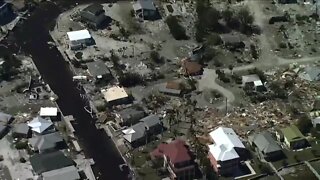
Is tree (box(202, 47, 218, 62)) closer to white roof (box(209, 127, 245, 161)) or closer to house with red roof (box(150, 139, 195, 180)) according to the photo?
white roof (box(209, 127, 245, 161))

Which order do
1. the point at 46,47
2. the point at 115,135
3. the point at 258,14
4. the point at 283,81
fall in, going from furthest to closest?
the point at 258,14 → the point at 46,47 → the point at 283,81 → the point at 115,135

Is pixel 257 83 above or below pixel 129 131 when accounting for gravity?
above

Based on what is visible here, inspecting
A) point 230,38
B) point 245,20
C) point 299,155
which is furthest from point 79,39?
point 299,155

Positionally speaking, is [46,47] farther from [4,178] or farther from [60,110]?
[4,178]

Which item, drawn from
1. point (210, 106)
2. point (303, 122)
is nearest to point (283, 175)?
point (303, 122)

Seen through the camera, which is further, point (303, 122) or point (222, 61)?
point (222, 61)

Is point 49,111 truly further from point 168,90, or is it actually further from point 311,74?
point 311,74

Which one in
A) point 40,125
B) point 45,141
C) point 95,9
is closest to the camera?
point 45,141
